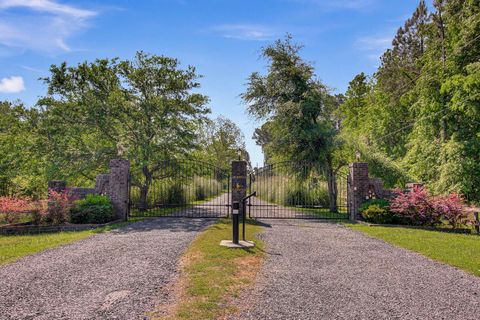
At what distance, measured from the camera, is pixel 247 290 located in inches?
201

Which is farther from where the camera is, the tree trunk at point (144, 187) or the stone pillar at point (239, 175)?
the tree trunk at point (144, 187)

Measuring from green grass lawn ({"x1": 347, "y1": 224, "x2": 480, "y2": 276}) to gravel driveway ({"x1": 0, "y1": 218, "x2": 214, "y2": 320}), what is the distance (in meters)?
5.56

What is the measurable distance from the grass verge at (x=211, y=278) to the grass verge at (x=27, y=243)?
11.1 ft

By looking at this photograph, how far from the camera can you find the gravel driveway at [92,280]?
4.35 m

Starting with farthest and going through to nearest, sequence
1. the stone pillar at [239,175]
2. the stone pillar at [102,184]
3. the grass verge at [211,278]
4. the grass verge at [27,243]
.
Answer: the stone pillar at [102,184] → the stone pillar at [239,175] → the grass verge at [27,243] → the grass verge at [211,278]

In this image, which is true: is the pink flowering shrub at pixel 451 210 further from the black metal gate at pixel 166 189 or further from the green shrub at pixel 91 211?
the green shrub at pixel 91 211

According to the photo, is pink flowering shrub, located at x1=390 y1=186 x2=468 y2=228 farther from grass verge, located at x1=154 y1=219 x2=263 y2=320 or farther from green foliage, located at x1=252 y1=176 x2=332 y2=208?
grass verge, located at x1=154 y1=219 x2=263 y2=320

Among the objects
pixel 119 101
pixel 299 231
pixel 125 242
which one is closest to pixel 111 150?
pixel 119 101

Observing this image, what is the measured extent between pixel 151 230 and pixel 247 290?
636 centimetres

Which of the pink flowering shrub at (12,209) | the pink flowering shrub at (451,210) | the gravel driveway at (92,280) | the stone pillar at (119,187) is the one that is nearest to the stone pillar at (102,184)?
the stone pillar at (119,187)

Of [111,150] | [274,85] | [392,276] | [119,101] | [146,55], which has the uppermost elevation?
[146,55]

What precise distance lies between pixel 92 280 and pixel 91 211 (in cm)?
705

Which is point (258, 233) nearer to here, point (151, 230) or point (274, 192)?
point (151, 230)

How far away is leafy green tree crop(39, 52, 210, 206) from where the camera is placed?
14.9 metres
